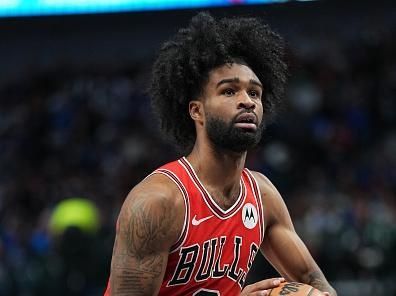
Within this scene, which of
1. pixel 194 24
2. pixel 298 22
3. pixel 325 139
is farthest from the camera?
pixel 298 22

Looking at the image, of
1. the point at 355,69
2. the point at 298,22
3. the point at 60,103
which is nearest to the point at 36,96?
the point at 60,103

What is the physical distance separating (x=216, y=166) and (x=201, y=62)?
0.60 m

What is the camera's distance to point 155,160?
14062 mm

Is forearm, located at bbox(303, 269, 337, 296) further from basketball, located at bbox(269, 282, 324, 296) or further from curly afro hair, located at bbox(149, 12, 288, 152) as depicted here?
curly afro hair, located at bbox(149, 12, 288, 152)

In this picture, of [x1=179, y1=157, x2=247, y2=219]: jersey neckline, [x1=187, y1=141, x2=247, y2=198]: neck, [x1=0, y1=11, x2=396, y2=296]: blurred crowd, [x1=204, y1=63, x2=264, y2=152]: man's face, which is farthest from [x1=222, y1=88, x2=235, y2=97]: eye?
[x1=0, y1=11, x2=396, y2=296]: blurred crowd

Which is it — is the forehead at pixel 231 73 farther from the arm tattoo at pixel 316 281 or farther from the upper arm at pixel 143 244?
the arm tattoo at pixel 316 281

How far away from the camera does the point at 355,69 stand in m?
14.2

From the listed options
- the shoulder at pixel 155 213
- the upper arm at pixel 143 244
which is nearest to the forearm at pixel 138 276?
the upper arm at pixel 143 244

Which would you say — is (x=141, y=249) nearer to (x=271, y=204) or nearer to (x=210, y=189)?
(x=210, y=189)

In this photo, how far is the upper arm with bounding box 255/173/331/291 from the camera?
5844 millimetres

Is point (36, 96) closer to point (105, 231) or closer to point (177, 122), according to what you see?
point (105, 231)

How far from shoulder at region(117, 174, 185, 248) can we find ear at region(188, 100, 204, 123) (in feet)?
1.75

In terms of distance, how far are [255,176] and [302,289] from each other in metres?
0.93

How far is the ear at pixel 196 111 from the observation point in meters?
5.58
